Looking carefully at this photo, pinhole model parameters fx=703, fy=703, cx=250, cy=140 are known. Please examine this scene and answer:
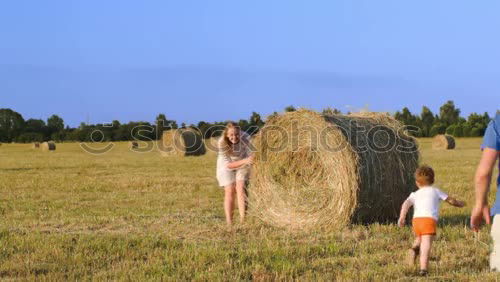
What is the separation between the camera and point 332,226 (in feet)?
29.4

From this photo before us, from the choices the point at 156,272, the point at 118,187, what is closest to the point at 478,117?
the point at 118,187

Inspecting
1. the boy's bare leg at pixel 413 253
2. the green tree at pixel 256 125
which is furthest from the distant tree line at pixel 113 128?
the boy's bare leg at pixel 413 253

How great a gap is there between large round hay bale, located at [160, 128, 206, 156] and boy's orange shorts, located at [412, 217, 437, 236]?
25.1 m

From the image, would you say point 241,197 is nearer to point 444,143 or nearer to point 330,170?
point 330,170

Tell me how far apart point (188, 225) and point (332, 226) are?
6.12ft

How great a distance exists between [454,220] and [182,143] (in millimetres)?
22489

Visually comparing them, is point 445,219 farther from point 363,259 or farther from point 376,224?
point 363,259

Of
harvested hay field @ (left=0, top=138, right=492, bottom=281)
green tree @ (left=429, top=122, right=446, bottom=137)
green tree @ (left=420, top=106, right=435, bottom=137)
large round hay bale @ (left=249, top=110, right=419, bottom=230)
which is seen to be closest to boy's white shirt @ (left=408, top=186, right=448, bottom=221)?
harvested hay field @ (left=0, top=138, right=492, bottom=281)

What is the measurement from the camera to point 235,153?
32.3 ft

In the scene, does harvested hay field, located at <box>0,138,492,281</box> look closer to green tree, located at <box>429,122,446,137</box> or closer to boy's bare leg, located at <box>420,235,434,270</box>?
boy's bare leg, located at <box>420,235,434,270</box>

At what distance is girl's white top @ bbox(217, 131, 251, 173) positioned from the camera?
9.79m

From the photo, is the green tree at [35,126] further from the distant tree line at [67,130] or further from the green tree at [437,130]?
the green tree at [437,130]

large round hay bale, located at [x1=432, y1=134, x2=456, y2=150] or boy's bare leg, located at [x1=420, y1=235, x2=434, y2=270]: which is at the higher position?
large round hay bale, located at [x1=432, y1=134, x2=456, y2=150]

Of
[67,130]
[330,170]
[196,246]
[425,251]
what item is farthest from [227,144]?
[67,130]
